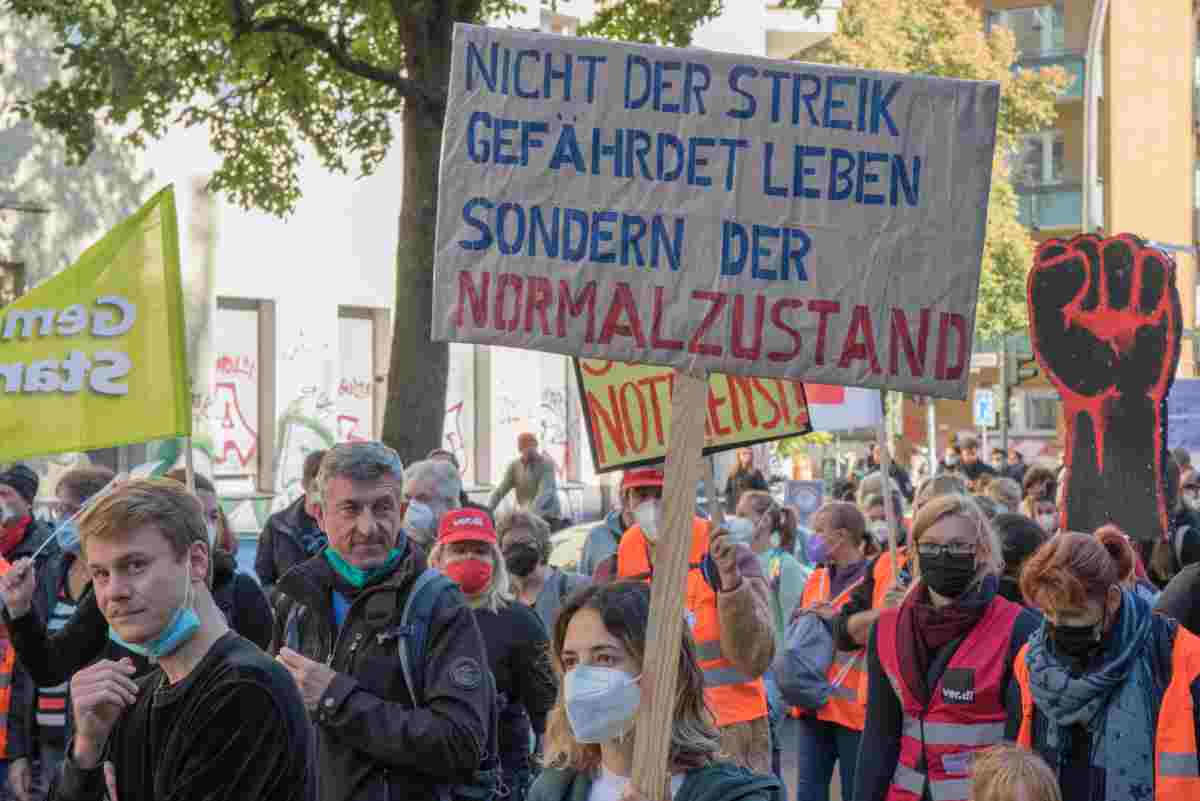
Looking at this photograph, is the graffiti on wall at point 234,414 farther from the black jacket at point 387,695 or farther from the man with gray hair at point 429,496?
the black jacket at point 387,695

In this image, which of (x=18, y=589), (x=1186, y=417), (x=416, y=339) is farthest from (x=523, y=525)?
(x=1186, y=417)

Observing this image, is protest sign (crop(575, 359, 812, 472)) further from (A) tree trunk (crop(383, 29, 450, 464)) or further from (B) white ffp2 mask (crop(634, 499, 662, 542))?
(A) tree trunk (crop(383, 29, 450, 464))

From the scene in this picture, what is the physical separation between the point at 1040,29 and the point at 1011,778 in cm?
5453

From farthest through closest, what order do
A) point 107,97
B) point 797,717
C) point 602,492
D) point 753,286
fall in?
point 602,492 → point 107,97 → point 797,717 → point 753,286

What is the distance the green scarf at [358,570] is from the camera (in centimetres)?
529

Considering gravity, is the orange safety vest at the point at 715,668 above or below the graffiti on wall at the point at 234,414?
below

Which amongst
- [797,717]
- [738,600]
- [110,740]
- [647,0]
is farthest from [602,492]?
[110,740]

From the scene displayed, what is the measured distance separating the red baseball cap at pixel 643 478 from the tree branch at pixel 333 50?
339 inches

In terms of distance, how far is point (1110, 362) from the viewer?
897 cm

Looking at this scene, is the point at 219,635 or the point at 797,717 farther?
the point at 797,717

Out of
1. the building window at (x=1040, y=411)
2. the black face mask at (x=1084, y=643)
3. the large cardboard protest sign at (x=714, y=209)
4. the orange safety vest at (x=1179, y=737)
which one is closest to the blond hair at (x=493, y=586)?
the black face mask at (x=1084, y=643)

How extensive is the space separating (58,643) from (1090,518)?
13.8 ft

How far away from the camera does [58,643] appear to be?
658 centimetres

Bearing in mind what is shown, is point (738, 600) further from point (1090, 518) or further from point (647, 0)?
point (647, 0)
